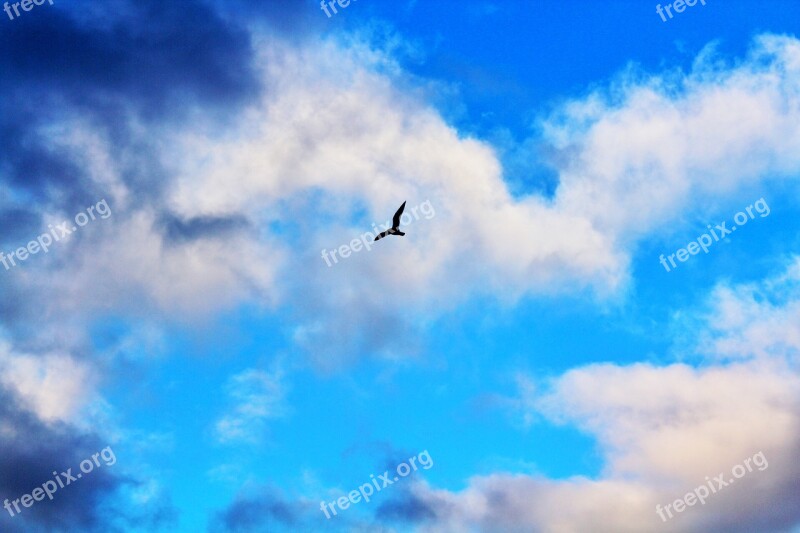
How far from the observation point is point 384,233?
137875 millimetres
